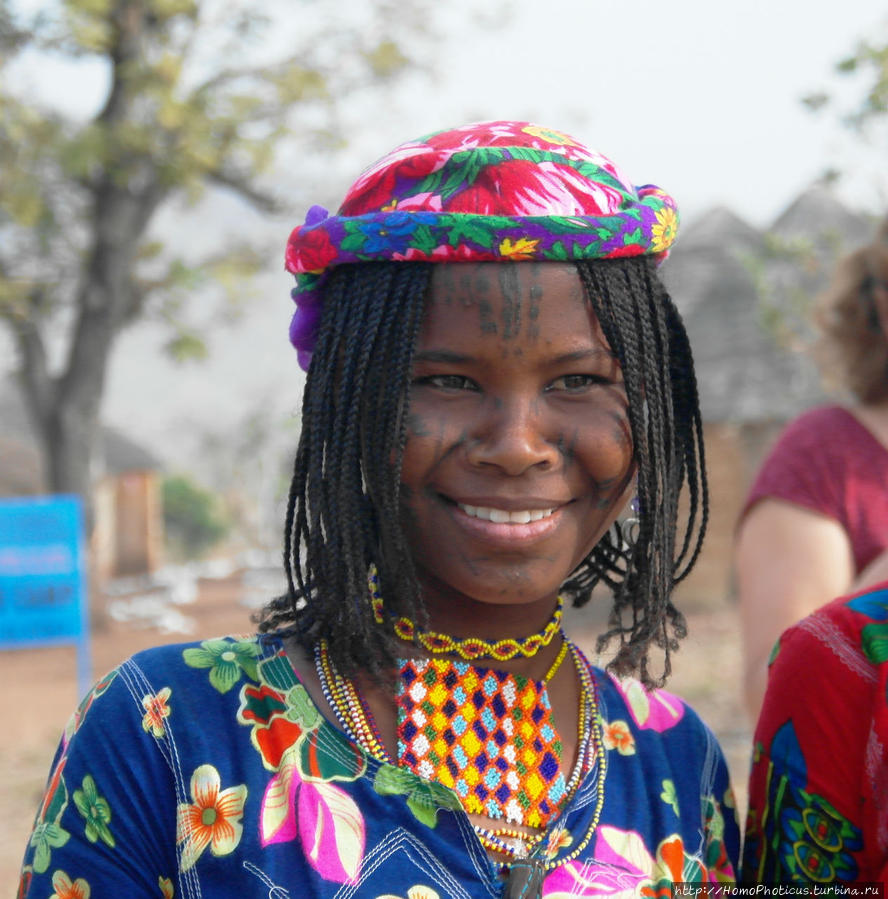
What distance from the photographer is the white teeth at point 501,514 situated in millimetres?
1396

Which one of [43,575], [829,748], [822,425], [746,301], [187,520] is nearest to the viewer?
[829,748]

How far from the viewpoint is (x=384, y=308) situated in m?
1.40

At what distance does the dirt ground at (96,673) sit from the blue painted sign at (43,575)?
0.90 meters

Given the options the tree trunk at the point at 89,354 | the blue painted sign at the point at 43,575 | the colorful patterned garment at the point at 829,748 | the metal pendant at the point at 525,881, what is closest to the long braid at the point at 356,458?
the metal pendant at the point at 525,881

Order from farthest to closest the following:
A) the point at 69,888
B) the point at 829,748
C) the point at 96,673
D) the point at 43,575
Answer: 1. the point at 96,673
2. the point at 43,575
3. the point at 829,748
4. the point at 69,888

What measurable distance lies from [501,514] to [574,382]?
0.66 ft

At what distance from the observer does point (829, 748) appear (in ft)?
4.86

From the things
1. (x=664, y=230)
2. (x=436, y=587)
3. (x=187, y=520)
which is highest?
(x=664, y=230)

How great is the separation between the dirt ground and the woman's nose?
12.7 feet

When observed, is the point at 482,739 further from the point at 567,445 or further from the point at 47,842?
the point at 47,842

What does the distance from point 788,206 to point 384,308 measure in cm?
1595

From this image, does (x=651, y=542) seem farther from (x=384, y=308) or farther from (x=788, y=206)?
(x=788, y=206)

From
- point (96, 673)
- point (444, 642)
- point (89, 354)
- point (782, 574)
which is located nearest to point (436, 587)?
point (444, 642)

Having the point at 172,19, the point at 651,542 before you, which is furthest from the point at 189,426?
the point at 651,542
